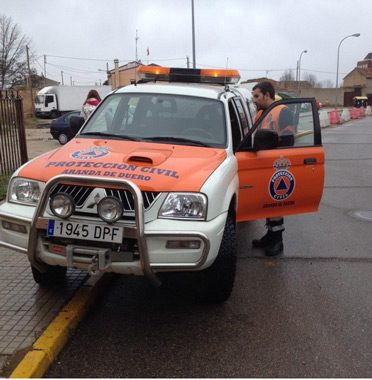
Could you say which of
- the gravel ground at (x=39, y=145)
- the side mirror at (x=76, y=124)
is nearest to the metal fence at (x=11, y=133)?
the side mirror at (x=76, y=124)

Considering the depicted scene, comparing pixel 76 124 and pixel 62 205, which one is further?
pixel 76 124

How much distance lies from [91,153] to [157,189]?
882 millimetres

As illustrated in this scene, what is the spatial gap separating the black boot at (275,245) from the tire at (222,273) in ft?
5.24

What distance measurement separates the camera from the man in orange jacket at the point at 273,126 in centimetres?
Answer: 492

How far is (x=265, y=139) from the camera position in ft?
14.3

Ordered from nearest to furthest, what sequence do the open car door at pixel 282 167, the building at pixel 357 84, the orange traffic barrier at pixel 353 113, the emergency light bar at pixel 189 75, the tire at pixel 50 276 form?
the tire at pixel 50 276
the open car door at pixel 282 167
the emergency light bar at pixel 189 75
the orange traffic barrier at pixel 353 113
the building at pixel 357 84

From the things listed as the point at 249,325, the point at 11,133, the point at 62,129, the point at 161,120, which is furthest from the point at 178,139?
the point at 62,129

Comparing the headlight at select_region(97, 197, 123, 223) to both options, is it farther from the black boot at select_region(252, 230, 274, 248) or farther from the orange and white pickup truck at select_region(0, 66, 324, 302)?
the black boot at select_region(252, 230, 274, 248)

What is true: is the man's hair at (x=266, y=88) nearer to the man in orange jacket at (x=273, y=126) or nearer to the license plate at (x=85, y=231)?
the man in orange jacket at (x=273, y=126)

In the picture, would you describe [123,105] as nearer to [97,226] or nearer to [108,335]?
[97,226]

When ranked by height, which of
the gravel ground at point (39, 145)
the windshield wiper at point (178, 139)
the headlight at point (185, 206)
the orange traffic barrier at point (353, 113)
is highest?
the windshield wiper at point (178, 139)

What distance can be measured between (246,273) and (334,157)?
10520 millimetres

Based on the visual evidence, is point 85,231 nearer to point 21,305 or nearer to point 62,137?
point 21,305

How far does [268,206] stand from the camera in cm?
487
